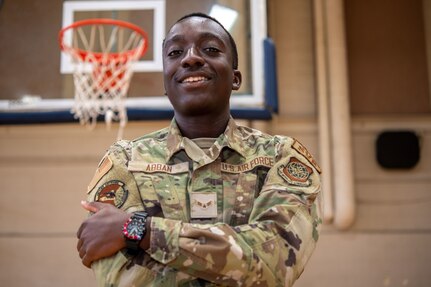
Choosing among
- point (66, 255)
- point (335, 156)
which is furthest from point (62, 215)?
point (335, 156)

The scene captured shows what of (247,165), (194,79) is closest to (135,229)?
(247,165)

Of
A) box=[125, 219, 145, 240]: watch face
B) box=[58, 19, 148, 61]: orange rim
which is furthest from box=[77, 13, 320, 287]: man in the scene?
box=[58, 19, 148, 61]: orange rim

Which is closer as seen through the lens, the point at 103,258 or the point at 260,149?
the point at 103,258

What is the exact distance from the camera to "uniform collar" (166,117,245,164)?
66.3 inches

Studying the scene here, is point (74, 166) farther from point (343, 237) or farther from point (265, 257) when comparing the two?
point (265, 257)

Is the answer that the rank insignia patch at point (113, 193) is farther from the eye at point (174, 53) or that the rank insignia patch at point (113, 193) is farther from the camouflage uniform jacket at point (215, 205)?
the eye at point (174, 53)

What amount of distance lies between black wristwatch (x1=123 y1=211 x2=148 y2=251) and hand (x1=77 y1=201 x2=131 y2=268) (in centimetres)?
2

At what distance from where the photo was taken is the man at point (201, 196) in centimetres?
141

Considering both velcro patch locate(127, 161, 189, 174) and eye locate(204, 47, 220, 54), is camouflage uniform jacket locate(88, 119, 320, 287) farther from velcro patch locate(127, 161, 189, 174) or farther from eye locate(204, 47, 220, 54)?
eye locate(204, 47, 220, 54)

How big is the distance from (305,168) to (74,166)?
445 centimetres

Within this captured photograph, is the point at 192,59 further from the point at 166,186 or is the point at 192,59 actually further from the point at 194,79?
the point at 166,186

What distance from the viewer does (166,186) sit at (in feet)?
5.32

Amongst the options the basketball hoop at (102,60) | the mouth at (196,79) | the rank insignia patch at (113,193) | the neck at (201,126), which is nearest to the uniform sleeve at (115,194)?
the rank insignia patch at (113,193)

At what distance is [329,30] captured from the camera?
18.8 ft
